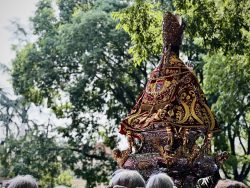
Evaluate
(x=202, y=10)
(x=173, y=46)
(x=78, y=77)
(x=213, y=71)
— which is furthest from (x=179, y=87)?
(x=78, y=77)

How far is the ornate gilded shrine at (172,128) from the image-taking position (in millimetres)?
7012

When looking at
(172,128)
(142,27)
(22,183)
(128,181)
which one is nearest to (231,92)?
(142,27)

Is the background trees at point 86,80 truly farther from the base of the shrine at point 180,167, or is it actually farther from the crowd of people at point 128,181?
the crowd of people at point 128,181

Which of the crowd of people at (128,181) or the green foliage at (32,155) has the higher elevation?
the green foliage at (32,155)

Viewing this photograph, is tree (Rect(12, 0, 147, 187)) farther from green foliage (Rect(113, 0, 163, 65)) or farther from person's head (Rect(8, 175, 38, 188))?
person's head (Rect(8, 175, 38, 188))

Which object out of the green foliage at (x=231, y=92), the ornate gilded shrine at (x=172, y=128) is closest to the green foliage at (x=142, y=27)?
the green foliage at (x=231, y=92)

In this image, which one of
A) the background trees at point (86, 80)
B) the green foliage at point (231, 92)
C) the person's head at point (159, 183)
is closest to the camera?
the person's head at point (159, 183)

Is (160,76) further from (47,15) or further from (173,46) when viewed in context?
(47,15)

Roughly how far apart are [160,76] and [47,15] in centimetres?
1666

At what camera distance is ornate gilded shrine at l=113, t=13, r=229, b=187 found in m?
7.01

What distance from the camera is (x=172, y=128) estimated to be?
23.4ft

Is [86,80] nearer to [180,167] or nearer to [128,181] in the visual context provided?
[180,167]

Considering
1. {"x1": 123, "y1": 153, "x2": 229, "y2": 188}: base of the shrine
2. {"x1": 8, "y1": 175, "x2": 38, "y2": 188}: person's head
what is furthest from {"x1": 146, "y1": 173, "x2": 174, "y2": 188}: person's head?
{"x1": 123, "y1": 153, "x2": 229, "y2": 188}: base of the shrine

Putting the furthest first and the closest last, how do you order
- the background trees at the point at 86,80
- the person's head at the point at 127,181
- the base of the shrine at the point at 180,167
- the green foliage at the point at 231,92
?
the background trees at the point at 86,80 → the green foliage at the point at 231,92 → the base of the shrine at the point at 180,167 → the person's head at the point at 127,181
